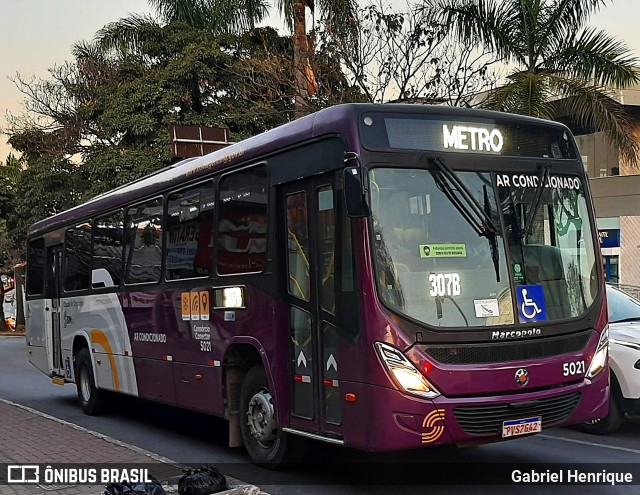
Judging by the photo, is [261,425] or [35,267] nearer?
[261,425]

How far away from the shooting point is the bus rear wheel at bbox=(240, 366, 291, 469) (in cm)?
786

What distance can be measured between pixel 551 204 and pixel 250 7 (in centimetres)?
1869

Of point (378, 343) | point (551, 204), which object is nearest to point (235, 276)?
point (378, 343)

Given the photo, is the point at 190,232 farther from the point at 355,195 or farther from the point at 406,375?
the point at 406,375

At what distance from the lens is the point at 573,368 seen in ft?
22.9

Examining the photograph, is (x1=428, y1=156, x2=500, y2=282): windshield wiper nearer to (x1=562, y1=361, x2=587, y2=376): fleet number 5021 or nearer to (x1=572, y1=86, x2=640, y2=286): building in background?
(x1=562, y1=361, x2=587, y2=376): fleet number 5021

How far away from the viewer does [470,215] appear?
22.4 feet

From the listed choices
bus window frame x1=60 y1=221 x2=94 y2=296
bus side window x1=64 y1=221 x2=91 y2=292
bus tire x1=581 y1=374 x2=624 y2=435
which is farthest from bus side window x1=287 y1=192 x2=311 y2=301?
bus side window x1=64 y1=221 x2=91 y2=292

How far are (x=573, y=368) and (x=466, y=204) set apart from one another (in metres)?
1.62

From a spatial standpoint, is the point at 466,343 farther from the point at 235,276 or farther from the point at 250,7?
the point at 250,7

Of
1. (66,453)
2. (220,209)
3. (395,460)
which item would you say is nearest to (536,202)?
(395,460)

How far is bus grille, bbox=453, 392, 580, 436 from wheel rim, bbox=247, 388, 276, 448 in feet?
6.87

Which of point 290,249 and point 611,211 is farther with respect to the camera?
point 611,211

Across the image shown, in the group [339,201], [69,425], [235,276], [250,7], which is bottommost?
[69,425]
